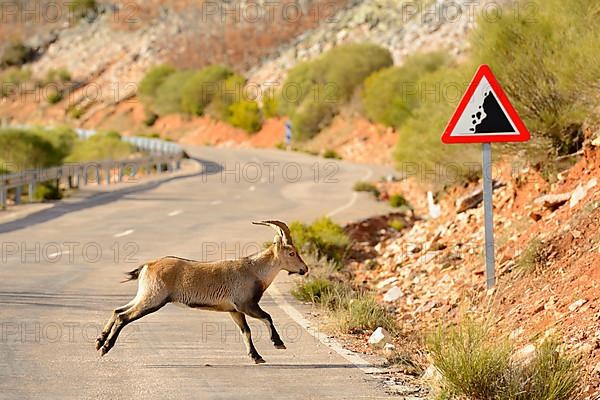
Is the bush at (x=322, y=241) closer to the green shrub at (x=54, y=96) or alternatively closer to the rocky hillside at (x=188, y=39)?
the rocky hillside at (x=188, y=39)

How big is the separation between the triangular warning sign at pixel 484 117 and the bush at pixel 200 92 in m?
89.9

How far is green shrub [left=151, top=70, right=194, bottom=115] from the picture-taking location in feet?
359

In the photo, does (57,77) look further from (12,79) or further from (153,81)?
(153,81)

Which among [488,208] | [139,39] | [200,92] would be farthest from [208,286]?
[139,39]

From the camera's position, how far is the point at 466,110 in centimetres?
1222

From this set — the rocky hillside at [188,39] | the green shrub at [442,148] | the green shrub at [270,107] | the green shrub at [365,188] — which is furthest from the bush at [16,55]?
the green shrub at [442,148]

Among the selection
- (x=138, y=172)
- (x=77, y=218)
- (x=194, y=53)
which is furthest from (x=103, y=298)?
(x=194, y=53)

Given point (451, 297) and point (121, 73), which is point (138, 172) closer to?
point (451, 297)

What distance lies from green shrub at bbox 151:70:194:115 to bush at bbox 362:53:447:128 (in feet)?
117

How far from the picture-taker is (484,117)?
40.0ft

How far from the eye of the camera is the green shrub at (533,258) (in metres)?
13.0

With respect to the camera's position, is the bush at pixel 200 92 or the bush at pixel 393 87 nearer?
the bush at pixel 393 87

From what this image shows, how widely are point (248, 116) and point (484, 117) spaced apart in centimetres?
8059

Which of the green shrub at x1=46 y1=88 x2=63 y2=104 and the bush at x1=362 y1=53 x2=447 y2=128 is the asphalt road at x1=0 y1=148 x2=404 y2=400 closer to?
the bush at x1=362 y1=53 x2=447 y2=128
